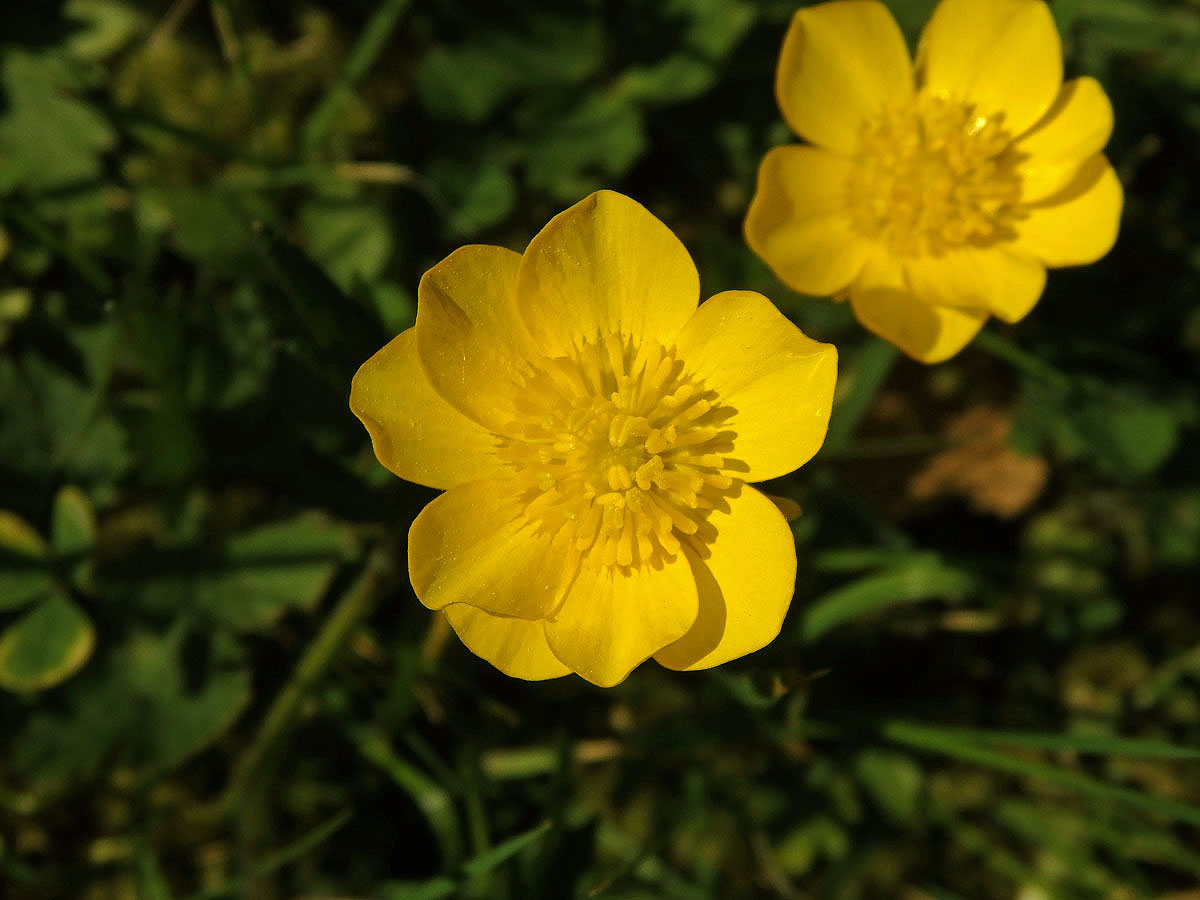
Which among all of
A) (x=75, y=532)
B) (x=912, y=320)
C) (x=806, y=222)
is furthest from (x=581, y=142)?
(x=75, y=532)

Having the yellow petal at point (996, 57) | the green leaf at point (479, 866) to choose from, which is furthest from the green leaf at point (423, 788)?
the yellow petal at point (996, 57)

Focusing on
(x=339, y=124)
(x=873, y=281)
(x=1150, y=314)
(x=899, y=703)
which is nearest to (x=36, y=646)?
(x=339, y=124)

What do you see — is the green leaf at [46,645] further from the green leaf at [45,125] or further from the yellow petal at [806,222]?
the yellow petal at [806,222]

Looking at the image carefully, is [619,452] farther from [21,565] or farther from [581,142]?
[21,565]

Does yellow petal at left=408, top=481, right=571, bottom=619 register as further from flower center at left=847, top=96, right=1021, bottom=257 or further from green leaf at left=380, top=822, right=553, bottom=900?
flower center at left=847, top=96, right=1021, bottom=257

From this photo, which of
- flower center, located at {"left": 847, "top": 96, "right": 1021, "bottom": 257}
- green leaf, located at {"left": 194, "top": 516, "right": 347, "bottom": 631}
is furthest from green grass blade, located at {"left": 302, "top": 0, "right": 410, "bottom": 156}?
flower center, located at {"left": 847, "top": 96, "right": 1021, "bottom": 257}

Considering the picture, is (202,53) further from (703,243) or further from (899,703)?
(899,703)
